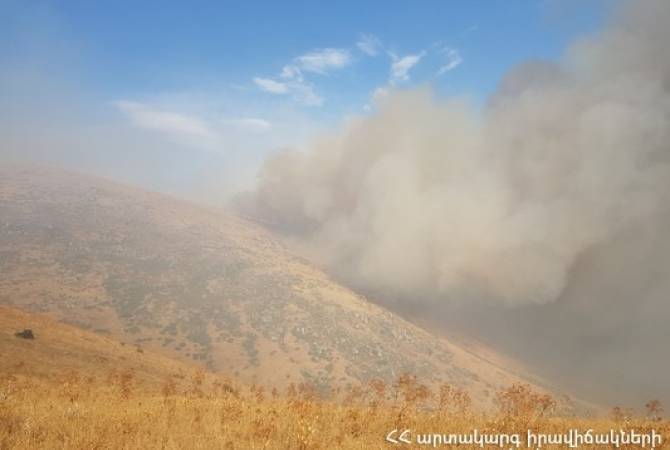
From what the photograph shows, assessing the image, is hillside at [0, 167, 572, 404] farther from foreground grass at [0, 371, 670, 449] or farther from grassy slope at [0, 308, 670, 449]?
foreground grass at [0, 371, 670, 449]

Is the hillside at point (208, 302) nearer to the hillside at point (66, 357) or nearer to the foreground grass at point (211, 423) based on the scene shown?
the hillside at point (66, 357)

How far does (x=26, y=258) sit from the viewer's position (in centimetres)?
4112

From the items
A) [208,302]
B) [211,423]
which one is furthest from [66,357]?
[208,302]

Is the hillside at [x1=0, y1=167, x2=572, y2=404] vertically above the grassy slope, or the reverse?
the hillside at [x1=0, y1=167, x2=572, y2=404]

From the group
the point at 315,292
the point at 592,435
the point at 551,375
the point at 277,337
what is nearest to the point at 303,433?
the point at 592,435

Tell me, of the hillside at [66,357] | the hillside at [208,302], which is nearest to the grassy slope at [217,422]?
the hillside at [66,357]

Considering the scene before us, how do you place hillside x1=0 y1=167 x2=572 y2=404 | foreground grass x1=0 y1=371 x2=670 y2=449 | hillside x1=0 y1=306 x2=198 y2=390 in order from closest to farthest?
foreground grass x1=0 y1=371 x2=670 y2=449, hillside x1=0 y1=306 x2=198 y2=390, hillside x1=0 y1=167 x2=572 y2=404

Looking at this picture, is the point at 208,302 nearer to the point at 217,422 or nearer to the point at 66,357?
the point at 66,357

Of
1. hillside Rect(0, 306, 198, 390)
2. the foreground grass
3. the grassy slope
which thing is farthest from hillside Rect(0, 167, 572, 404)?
the foreground grass

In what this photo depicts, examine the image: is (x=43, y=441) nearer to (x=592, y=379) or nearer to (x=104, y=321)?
(x=104, y=321)

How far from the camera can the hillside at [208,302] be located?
110 feet

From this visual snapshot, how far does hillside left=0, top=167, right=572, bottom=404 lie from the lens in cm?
3366

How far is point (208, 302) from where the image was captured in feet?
132

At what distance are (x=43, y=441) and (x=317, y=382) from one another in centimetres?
2715
